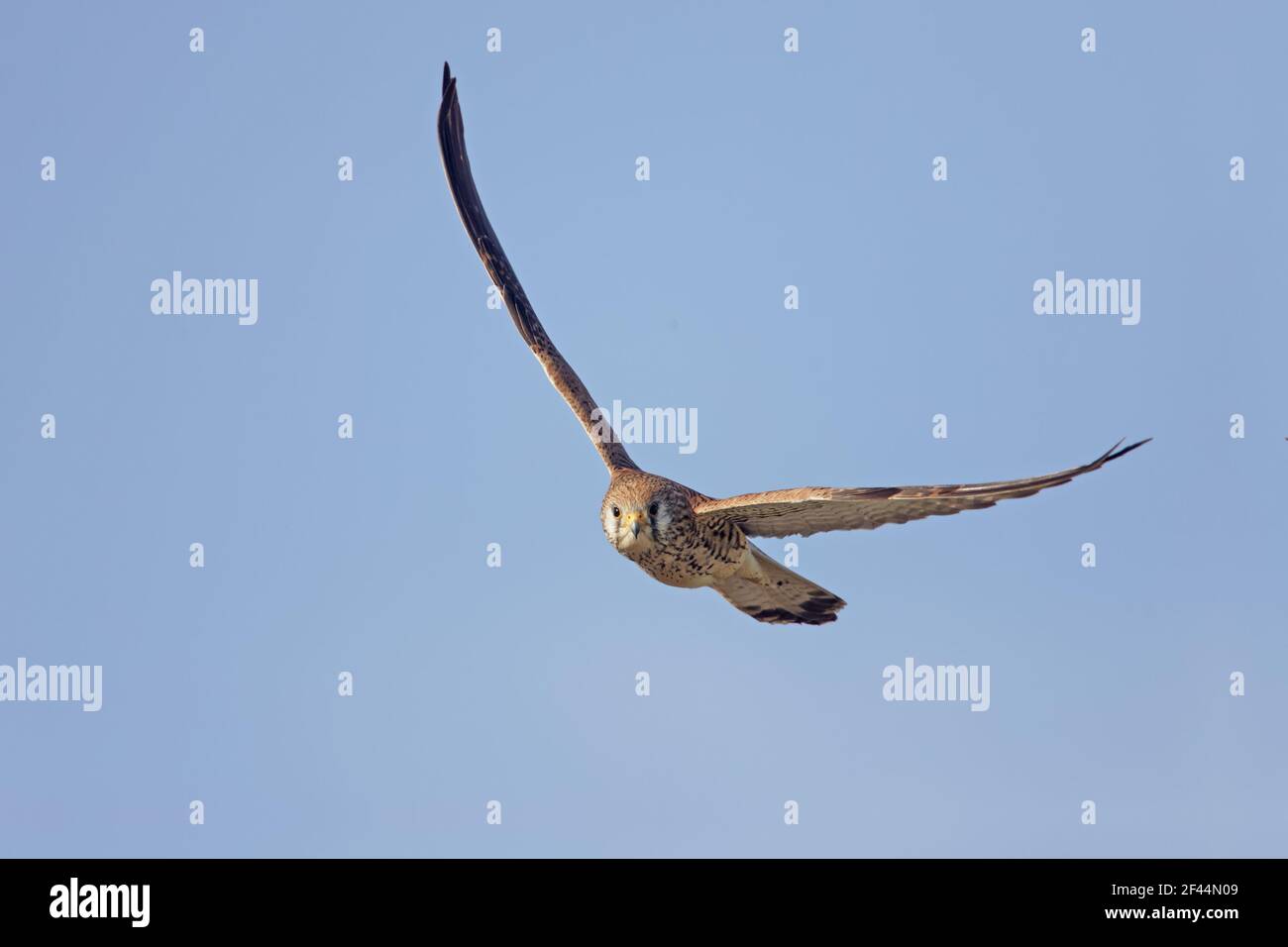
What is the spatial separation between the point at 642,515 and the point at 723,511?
2.45 ft

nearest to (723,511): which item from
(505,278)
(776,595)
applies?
(776,595)

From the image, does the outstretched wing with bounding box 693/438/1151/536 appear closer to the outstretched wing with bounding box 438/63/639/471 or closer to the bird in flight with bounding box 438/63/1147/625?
the bird in flight with bounding box 438/63/1147/625

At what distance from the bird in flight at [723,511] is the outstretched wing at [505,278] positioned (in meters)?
0.01

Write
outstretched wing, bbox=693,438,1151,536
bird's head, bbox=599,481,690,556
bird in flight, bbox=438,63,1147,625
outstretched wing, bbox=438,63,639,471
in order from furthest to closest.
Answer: outstretched wing, bbox=438,63,639,471
bird's head, bbox=599,481,690,556
bird in flight, bbox=438,63,1147,625
outstretched wing, bbox=693,438,1151,536

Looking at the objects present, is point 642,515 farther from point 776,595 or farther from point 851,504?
point 776,595

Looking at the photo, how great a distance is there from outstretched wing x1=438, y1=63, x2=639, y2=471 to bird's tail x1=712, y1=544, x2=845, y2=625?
1.56m

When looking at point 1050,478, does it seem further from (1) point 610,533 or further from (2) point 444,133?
(2) point 444,133

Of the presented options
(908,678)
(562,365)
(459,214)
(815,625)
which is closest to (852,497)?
(815,625)

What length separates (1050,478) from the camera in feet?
40.7

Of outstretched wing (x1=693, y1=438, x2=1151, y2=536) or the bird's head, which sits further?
the bird's head

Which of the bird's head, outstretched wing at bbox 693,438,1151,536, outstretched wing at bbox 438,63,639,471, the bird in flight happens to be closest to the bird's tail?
the bird in flight

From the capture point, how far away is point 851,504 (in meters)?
14.3

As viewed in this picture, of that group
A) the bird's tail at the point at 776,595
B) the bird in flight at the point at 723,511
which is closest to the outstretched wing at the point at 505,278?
the bird in flight at the point at 723,511

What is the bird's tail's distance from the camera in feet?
53.6
